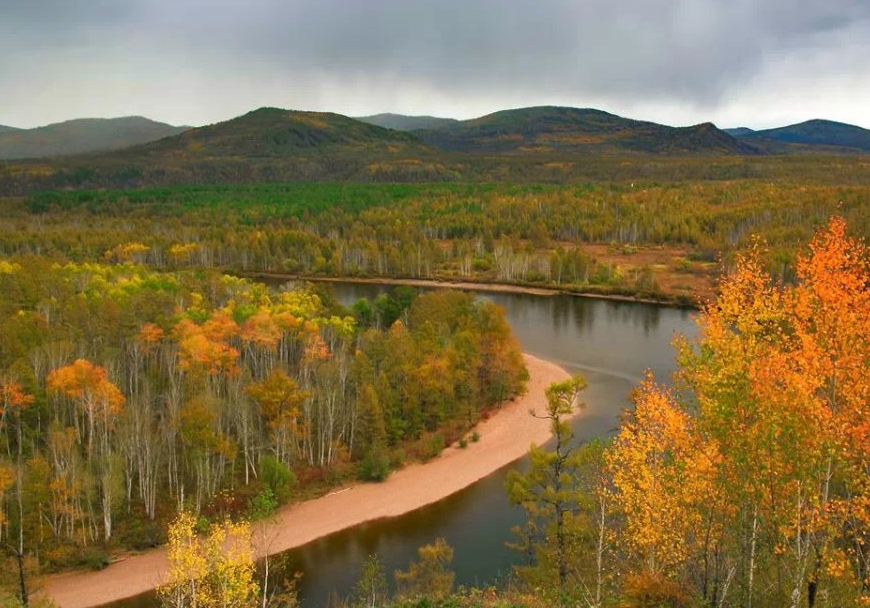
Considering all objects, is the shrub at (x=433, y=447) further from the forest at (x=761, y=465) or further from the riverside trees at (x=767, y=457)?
the riverside trees at (x=767, y=457)

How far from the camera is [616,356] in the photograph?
5959cm

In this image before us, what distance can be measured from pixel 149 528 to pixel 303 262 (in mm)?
81573

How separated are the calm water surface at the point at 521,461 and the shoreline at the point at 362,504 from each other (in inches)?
26.8

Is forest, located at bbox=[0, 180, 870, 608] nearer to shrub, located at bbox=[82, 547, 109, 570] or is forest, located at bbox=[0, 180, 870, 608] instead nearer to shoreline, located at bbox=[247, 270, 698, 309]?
shrub, located at bbox=[82, 547, 109, 570]

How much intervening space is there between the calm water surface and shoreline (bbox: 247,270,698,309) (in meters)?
2.25

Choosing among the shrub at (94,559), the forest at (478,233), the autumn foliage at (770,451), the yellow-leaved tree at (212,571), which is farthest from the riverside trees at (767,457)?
the forest at (478,233)

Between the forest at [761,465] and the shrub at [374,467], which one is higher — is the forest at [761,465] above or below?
above

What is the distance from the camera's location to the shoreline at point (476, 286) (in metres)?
84.0

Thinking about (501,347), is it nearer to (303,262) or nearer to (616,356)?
(616,356)

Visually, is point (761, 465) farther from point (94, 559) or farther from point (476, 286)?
point (476, 286)

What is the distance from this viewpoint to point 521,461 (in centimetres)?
3816

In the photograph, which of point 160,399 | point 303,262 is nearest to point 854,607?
point 160,399

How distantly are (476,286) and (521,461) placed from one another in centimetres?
5727

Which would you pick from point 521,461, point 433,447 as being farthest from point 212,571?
point 521,461
